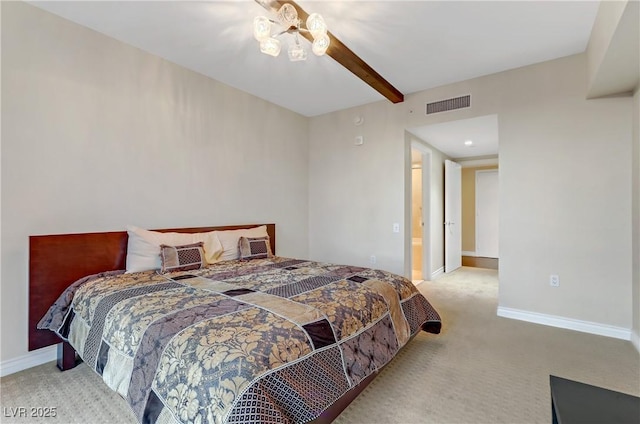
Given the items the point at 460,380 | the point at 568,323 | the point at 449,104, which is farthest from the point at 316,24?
the point at 568,323

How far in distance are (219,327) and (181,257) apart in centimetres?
147

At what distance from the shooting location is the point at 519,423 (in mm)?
1609

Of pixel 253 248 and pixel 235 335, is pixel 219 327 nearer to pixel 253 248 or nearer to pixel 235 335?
pixel 235 335

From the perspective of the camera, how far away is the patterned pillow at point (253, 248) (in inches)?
126

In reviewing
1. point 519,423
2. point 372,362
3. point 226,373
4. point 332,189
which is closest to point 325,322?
point 372,362

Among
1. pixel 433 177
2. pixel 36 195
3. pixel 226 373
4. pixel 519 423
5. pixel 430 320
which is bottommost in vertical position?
pixel 519 423

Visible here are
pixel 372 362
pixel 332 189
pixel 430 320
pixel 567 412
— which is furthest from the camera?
pixel 332 189

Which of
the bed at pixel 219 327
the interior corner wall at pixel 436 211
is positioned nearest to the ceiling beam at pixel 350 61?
the interior corner wall at pixel 436 211

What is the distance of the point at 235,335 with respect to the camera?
130 cm

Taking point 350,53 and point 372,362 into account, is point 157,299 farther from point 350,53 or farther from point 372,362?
point 350,53

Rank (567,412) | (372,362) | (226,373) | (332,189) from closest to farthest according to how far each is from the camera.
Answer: (567,412) → (226,373) → (372,362) → (332,189)

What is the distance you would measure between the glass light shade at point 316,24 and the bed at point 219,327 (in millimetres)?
1716

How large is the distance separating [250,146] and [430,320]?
9.42 ft

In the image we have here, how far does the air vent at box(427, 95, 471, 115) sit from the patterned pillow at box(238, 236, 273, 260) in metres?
2.58
